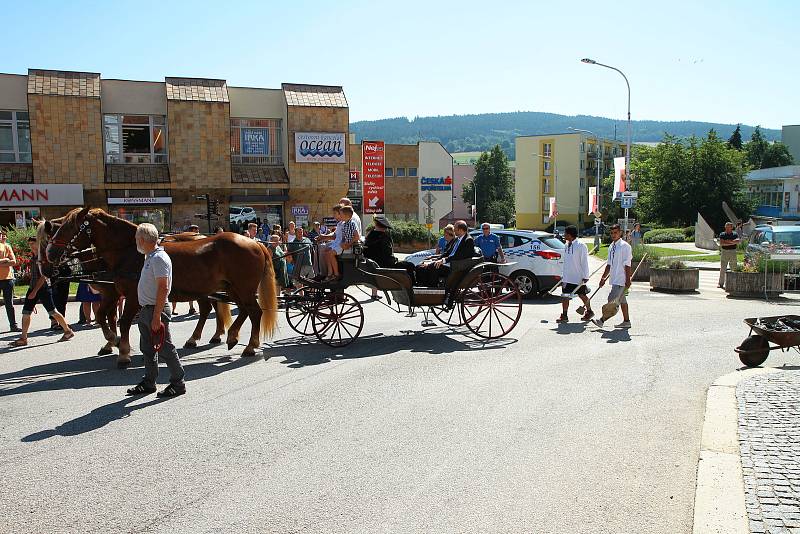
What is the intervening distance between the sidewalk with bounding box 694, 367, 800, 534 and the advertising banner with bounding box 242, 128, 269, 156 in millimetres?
34267

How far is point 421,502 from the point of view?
17.2ft

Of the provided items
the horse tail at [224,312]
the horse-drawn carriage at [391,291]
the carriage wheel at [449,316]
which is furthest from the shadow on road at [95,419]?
the carriage wheel at [449,316]

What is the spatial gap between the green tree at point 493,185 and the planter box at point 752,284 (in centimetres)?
8492

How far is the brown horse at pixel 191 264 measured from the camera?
995cm

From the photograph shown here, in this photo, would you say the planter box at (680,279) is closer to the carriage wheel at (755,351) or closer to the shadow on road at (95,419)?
the carriage wheel at (755,351)

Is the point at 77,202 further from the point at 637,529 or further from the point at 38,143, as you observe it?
the point at 637,529

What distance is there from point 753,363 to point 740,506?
510 centimetres

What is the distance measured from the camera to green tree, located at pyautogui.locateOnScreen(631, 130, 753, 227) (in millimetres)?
56469

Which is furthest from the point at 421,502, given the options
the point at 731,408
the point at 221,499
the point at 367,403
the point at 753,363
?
the point at 753,363

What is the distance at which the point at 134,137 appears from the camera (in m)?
37.4

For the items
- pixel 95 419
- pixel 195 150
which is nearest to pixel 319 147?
pixel 195 150

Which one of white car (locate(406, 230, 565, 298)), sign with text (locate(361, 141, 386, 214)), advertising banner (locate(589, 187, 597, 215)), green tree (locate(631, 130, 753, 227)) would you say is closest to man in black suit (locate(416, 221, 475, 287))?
white car (locate(406, 230, 565, 298))

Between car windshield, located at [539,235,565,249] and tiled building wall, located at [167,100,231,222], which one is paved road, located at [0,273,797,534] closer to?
car windshield, located at [539,235,565,249]

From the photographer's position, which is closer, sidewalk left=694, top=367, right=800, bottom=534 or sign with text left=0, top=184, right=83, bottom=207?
sidewalk left=694, top=367, right=800, bottom=534
